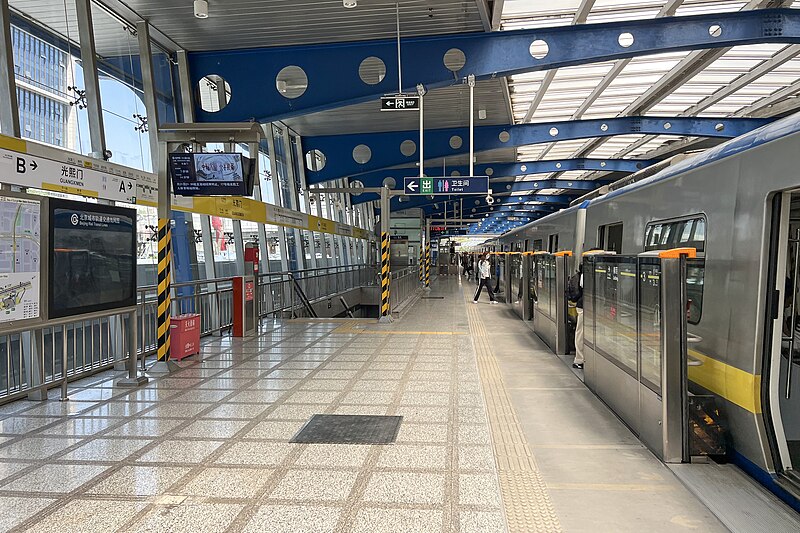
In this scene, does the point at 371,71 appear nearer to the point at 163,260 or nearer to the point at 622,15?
the point at 622,15

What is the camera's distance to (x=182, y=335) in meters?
8.08

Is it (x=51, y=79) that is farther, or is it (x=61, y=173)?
(x=51, y=79)

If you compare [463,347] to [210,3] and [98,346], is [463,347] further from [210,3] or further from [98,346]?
[210,3]

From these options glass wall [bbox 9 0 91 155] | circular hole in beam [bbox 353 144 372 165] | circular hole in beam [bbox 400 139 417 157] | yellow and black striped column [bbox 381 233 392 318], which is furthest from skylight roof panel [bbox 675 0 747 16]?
circular hole in beam [bbox 353 144 372 165]

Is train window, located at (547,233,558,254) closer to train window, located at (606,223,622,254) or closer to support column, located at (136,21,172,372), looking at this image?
train window, located at (606,223,622,254)

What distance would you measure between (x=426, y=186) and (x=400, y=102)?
3.68 m

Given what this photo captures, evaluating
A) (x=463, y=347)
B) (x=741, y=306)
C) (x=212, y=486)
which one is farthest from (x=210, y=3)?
(x=741, y=306)

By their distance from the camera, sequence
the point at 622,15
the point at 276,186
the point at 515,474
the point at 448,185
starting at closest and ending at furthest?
the point at 515,474 < the point at 622,15 < the point at 448,185 < the point at 276,186

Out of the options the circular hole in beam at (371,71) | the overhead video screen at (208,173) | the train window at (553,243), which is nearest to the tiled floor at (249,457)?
the overhead video screen at (208,173)

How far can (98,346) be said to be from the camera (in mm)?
7465

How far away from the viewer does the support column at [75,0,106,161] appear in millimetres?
8016

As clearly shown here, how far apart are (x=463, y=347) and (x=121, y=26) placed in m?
7.55

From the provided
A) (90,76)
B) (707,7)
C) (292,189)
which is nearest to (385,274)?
(292,189)

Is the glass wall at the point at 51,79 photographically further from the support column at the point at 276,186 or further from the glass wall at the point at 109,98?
the support column at the point at 276,186
